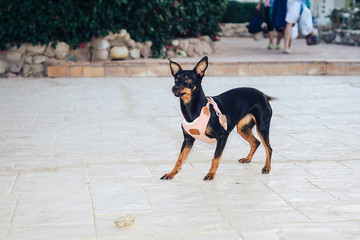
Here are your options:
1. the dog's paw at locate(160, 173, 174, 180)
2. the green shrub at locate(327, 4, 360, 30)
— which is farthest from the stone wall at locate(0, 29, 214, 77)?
the green shrub at locate(327, 4, 360, 30)

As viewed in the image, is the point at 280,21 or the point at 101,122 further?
the point at 280,21

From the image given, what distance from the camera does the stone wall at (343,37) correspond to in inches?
663

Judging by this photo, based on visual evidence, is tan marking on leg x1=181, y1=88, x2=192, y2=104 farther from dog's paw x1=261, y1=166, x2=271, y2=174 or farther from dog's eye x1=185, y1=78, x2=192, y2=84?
dog's paw x1=261, y1=166, x2=271, y2=174

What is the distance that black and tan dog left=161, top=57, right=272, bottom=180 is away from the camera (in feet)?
13.2

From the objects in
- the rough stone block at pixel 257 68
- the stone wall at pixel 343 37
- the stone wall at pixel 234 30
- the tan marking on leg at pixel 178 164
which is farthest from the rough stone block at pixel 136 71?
the stone wall at pixel 234 30

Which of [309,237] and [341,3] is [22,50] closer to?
[309,237]

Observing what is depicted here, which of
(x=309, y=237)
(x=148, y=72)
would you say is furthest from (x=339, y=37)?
(x=309, y=237)

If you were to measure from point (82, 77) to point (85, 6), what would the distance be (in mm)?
1473

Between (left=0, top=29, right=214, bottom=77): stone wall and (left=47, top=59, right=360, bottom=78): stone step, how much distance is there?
0.24 metres

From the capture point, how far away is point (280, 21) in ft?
41.9

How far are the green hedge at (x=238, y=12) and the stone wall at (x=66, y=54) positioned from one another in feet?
31.4

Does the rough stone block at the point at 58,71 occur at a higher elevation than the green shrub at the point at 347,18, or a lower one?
lower

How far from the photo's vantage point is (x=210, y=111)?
13.6 ft

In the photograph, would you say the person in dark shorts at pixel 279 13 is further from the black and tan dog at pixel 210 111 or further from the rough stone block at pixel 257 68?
the black and tan dog at pixel 210 111
